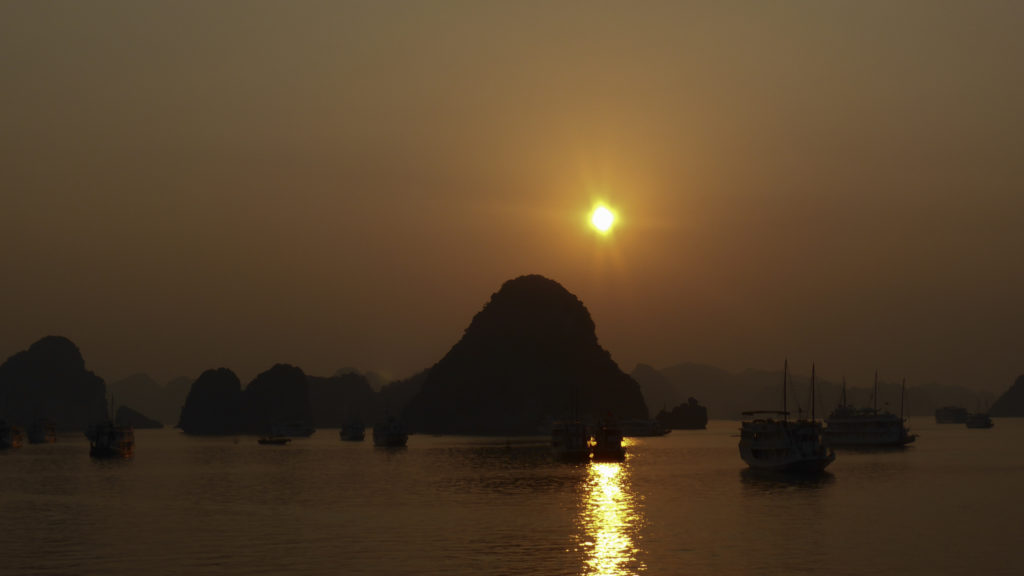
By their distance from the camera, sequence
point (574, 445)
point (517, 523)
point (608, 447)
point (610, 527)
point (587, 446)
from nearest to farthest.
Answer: point (610, 527) → point (517, 523) → point (608, 447) → point (587, 446) → point (574, 445)

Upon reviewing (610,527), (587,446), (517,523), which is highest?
(587,446)

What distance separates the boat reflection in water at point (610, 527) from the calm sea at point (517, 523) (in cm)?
19

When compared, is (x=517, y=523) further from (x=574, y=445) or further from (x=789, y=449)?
(x=574, y=445)

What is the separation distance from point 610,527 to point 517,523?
728 cm

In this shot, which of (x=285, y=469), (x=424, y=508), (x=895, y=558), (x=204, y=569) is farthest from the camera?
(x=285, y=469)

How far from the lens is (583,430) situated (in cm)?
18788

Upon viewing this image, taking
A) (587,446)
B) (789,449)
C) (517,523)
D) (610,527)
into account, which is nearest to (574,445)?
(587,446)

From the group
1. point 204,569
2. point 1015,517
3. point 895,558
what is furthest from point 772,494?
point 204,569

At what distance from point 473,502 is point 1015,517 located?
147 ft

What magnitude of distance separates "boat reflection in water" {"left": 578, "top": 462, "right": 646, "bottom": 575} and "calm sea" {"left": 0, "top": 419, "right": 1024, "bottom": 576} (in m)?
0.19

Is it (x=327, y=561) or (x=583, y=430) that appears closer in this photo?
(x=327, y=561)

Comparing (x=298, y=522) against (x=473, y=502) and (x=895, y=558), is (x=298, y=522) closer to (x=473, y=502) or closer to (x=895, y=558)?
(x=473, y=502)

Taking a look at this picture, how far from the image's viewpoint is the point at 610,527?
80625mm

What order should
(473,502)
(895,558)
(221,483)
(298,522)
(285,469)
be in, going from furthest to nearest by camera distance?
1. (285,469)
2. (221,483)
3. (473,502)
4. (298,522)
5. (895,558)
